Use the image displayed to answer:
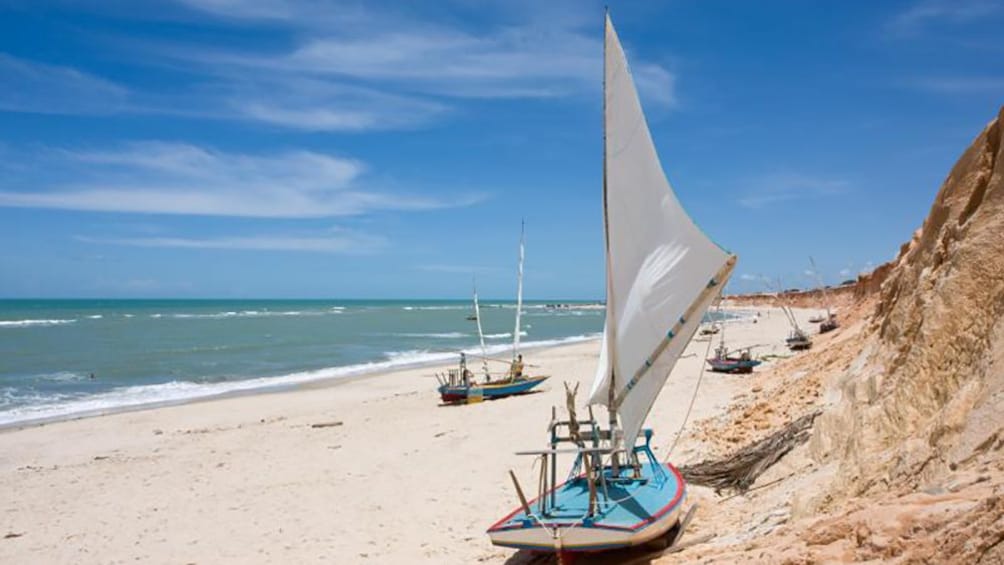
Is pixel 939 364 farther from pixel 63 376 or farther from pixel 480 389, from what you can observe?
pixel 63 376

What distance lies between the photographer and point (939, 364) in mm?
6371

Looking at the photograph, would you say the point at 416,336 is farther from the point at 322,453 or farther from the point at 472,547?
the point at 472,547

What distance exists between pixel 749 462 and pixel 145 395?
26.0 metres

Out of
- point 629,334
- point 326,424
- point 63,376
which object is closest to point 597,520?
point 629,334

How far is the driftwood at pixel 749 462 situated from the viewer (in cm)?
916

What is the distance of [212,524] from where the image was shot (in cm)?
1134

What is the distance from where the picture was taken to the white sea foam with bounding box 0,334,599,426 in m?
24.2

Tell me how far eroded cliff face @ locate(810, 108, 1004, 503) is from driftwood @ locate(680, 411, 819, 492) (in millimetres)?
651

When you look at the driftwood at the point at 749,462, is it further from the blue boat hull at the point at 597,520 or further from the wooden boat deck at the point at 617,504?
the blue boat hull at the point at 597,520

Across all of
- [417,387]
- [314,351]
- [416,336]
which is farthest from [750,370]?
[416,336]

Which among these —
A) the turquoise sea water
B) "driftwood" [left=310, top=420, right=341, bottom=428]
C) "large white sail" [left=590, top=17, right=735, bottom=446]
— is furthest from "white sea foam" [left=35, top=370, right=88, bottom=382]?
"large white sail" [left=590, top=17, right=735, bottom=446]

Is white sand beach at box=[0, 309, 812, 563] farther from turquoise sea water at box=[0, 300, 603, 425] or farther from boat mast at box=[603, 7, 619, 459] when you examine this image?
turquoise sea water at box=[0, 300, 603, 425]

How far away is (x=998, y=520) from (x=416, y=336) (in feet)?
197

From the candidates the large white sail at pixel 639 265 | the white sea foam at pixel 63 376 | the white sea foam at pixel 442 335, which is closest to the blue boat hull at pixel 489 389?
the large white sail at pixel 639 265
